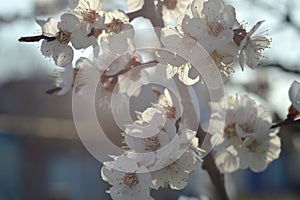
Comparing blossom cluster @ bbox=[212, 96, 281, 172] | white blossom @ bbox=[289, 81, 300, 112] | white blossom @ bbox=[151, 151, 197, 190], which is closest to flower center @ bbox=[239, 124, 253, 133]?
blossom cluster @ bbox=[212, 96, 281, 172]

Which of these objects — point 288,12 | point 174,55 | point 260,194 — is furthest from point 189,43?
Answer: point 260,194

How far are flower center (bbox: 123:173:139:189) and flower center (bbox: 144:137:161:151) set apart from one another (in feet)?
0.18

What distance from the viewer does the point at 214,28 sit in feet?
3.45

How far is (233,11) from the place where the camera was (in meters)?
1.06

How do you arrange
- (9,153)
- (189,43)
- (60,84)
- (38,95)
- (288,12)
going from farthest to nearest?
(38,95) → (9,153) → (288,12) → (60,84) → (189,43)

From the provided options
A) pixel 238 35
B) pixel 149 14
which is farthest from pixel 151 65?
pixel 238 35

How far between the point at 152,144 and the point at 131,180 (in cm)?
7

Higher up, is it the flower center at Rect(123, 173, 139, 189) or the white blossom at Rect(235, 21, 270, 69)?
the white blossom at Rect(235, 21, 270, 69)

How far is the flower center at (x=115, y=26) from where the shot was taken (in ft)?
3.70

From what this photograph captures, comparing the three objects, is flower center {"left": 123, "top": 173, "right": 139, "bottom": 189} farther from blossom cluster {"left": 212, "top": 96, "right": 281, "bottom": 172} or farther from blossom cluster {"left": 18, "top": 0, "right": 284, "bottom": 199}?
blossom cluster {"left": 212, "top": 96, "right": 281, "bottom": 172}

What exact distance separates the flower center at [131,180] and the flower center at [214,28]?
0.28 metres

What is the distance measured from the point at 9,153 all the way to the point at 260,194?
5.84 m

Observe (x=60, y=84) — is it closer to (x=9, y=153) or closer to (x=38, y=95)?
(x=9, y=153)

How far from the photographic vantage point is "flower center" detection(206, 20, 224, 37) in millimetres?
1050
